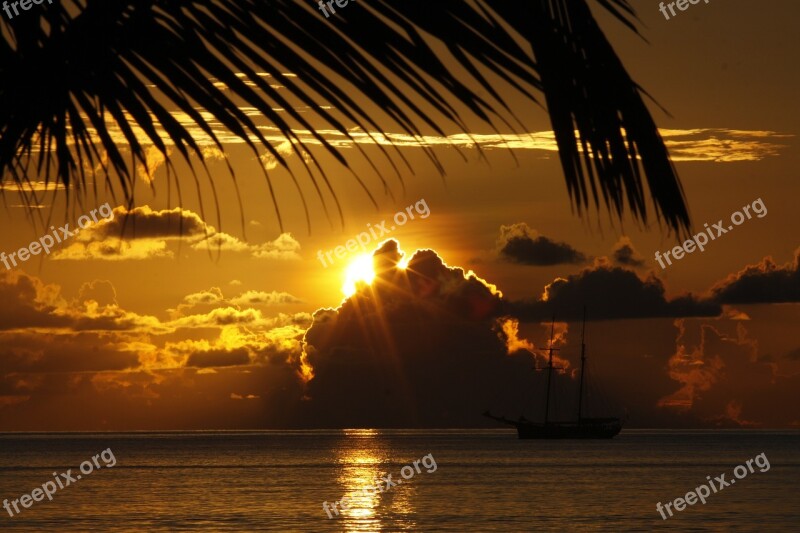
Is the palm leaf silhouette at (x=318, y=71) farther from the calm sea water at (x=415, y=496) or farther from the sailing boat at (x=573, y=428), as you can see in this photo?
the sailing boat at (x=573, y=428)

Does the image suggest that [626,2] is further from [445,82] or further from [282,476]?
[282,476]

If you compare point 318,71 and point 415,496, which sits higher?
point 318,71

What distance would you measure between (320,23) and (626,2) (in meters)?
0.43

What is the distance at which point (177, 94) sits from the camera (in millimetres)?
1794

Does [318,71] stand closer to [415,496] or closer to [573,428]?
[415,496]

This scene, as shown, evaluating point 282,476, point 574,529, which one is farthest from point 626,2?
point 282,476

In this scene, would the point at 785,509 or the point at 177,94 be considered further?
the point at 785,509

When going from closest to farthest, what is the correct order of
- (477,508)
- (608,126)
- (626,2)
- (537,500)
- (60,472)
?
(608,126) → (626,2) → (477,508) → (537,500) → (60,472)

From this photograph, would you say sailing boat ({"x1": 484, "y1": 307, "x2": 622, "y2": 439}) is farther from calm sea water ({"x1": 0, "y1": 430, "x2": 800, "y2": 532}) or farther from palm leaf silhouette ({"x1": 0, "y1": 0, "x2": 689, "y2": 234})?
palm leaf silhouette ({"x1": 0, "y1": 0, "x2": 689, "y2": 234})

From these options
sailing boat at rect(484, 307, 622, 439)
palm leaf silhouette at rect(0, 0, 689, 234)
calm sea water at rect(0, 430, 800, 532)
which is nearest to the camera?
palm leaf silhouette at rect(0, 0, 689, 234)

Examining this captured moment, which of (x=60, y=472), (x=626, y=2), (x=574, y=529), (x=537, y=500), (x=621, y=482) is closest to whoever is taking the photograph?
(x=626, y=2)

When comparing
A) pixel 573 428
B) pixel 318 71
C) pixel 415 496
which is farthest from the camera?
pixel 573 428

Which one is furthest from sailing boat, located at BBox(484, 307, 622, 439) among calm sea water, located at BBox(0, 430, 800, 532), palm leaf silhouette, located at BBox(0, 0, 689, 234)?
palm leaf silhouette, located at BBox(0, 0, 689, 234)

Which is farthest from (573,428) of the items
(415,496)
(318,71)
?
(318,71)
